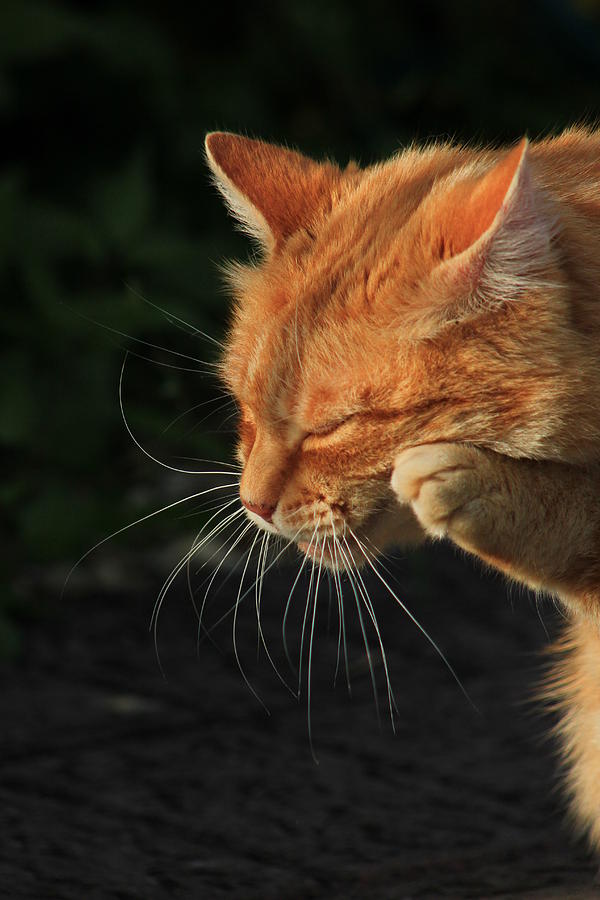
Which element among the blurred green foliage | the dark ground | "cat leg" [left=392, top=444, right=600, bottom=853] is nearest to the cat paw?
"cat leg" [left=392, top=444, right=600, bottom=853]

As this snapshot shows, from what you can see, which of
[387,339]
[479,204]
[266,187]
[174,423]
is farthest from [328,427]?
[174,423]

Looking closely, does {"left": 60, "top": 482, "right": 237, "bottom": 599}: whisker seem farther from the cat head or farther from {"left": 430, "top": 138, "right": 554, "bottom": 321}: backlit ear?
{"left": 430, "top": 138, "right": 554, "bottom": 321}: backlit ear

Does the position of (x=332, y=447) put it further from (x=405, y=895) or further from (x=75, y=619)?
(x=75, y=619)

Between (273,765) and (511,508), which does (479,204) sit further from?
(273,765)

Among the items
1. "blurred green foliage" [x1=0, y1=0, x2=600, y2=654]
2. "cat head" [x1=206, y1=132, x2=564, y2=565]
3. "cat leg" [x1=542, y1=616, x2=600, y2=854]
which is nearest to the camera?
"cat head" [x1=206, y1=132, x2=564, y2=565]

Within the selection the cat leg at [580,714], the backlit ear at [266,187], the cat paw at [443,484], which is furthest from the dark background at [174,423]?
the cat paw at [443,484]

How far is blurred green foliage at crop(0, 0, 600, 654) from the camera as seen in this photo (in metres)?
3.27

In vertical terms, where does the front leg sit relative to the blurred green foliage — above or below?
below

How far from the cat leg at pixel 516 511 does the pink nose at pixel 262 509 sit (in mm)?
239

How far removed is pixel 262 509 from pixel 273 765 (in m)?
1.00

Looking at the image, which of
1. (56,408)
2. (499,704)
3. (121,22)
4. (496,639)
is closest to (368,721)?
(499,704)

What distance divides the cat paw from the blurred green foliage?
1.17 m

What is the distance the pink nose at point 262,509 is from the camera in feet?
6.29

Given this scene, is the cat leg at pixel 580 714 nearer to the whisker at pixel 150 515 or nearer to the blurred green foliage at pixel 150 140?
the whisker at pixel 150 515
